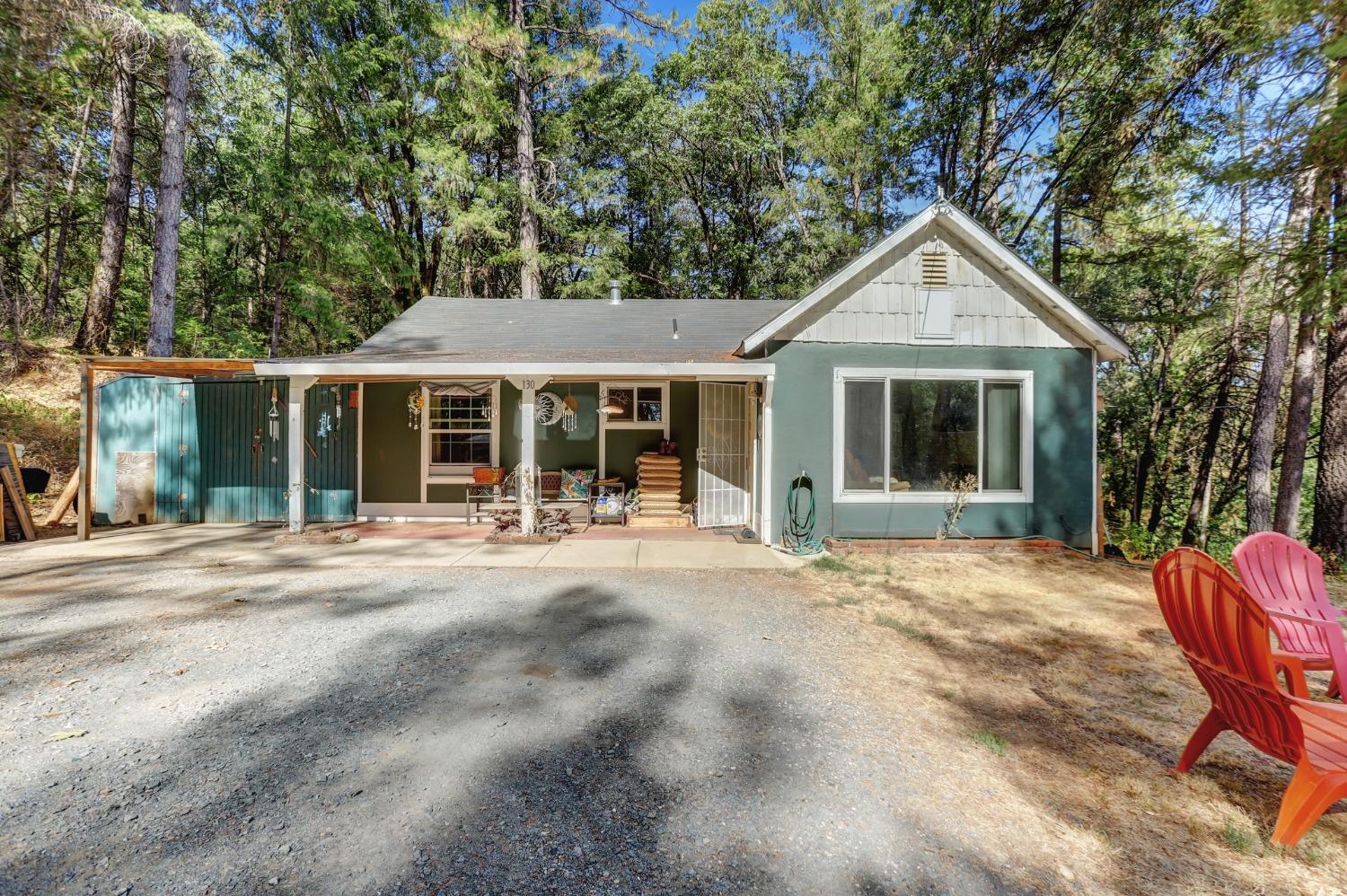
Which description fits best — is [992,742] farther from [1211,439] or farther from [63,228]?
[63,228]

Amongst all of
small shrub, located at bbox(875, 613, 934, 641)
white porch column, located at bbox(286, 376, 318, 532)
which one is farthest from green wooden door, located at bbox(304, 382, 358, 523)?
small shrub, located at bbox(875, 613, 934, 641)

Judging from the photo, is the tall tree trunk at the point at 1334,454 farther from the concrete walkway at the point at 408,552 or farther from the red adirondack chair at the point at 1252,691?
the red adirondack chair at the point at 1252,691

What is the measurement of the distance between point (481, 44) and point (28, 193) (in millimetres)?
10326

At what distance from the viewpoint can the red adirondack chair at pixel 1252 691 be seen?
2066 millimetres

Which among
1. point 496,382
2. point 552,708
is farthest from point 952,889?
point 496,382

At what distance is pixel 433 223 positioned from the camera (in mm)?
16922

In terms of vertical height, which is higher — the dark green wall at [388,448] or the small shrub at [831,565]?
the dark green wall at [388,448]

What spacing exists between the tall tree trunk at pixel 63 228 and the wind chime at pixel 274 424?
8.66 meters

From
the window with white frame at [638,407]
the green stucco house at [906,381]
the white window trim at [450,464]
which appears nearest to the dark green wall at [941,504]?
the green stucco house at [906,381]

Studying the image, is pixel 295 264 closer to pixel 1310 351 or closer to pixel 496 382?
pixel 496 382

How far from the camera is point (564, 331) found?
32.6 ft

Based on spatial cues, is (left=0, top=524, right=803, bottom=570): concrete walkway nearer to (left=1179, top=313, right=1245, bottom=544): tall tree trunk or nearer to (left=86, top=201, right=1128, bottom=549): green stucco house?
(left=86, top=201, right=1128, bottom=549): green stucco house

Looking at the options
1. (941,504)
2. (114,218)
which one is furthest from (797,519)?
(114,218)

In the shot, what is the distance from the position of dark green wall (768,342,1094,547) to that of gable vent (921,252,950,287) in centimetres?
90
